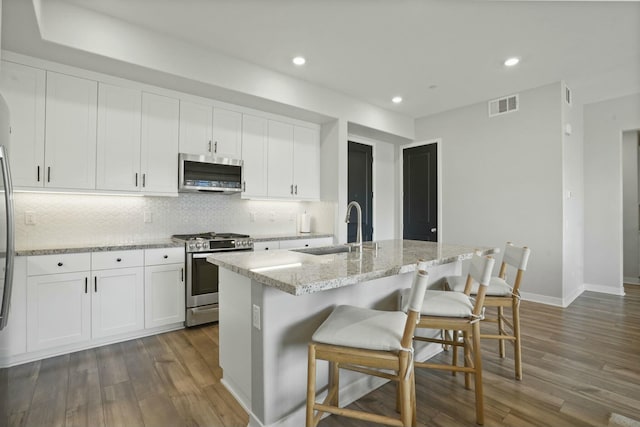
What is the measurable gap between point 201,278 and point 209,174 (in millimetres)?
1146

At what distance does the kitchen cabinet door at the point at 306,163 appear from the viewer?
4.42 meters

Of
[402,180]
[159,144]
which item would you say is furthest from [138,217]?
[402,180]

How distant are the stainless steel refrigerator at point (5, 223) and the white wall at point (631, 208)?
790 centimetres

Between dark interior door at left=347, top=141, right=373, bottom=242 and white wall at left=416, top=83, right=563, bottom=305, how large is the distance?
1212mm

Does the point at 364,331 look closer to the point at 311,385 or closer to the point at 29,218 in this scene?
the point at 311,385

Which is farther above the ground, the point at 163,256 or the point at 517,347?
the point at 163,256

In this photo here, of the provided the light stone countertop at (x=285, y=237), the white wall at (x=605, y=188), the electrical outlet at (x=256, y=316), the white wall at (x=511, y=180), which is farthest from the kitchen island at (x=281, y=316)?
the white wall at (x=605, y=188)

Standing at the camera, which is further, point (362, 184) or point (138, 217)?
point (362, 184)

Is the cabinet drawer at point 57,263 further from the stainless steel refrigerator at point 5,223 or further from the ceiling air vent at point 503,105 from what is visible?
the ceiling air vent at point 503,105

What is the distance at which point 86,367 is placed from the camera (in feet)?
7.86

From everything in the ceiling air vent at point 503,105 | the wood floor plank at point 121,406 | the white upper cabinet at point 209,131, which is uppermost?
the ceiling air vent at point 503,105

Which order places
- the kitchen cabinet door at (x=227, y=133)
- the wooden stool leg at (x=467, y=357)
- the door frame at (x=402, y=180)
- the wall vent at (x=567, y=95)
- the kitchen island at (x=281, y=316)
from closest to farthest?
the kitchen island at (x=281, y=316), the wooden stool leg at (x=467, y=357), the kitchen cabinet door at (x=227, y=133), the wall vent at (x=567, y=95), the door frame at (x=402, y=180)

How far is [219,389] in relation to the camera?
2.09 meters

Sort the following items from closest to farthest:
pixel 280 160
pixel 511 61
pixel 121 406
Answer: pixel 121 406
pixel 511 61
pixel 280 160
